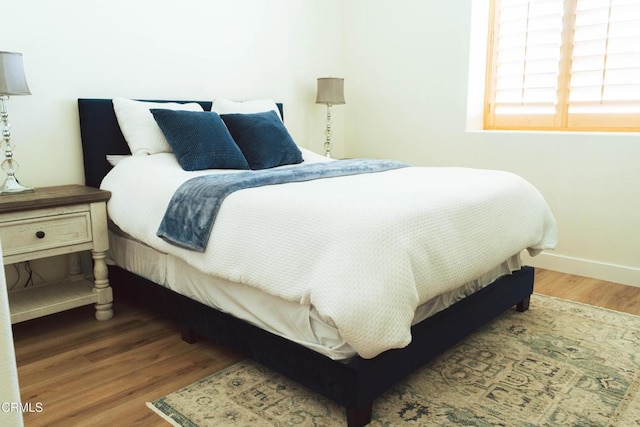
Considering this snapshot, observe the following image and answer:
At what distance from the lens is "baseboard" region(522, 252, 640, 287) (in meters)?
3.16

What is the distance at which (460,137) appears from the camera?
12.6ft

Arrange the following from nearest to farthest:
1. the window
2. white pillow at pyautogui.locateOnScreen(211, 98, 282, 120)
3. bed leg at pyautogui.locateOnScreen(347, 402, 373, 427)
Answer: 1. bed leg at pyautogui.locateOnScreen(347, 402, 373, 427)
2. the window
3. white pillow at pyautogui.locateOnScreen(211, 98, 282, 120)

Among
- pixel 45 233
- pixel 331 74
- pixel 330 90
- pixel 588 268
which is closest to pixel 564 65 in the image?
pixel 588 268

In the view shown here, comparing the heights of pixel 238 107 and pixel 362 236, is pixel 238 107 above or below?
above

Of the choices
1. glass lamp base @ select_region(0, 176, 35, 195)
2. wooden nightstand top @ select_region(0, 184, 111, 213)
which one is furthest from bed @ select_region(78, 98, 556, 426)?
glass lamp base @ select_region(0, 176, 35, 195)

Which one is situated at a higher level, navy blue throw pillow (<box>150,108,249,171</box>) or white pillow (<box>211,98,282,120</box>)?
white pillow (<box>211,98,282,120</box>)

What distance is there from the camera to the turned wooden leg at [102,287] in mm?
2564

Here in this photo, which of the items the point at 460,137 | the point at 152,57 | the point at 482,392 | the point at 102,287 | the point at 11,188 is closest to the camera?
the point at 482,392

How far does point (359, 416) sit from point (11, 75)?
2.14m

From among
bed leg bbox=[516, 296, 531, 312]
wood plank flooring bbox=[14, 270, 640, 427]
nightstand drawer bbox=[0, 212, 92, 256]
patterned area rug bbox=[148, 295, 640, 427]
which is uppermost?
nightstand drawer bbox=[0, 212, 92, 256]

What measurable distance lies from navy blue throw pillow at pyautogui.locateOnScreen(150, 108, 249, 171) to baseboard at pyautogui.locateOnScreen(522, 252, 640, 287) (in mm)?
2193

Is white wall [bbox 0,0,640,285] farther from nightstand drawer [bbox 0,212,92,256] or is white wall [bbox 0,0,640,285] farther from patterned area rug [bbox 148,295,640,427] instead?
patterned area rug [bbox 148,295,640,427]

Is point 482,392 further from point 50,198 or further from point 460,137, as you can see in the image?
point 460,137

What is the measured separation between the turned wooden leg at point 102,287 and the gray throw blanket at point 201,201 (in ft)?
1.85
